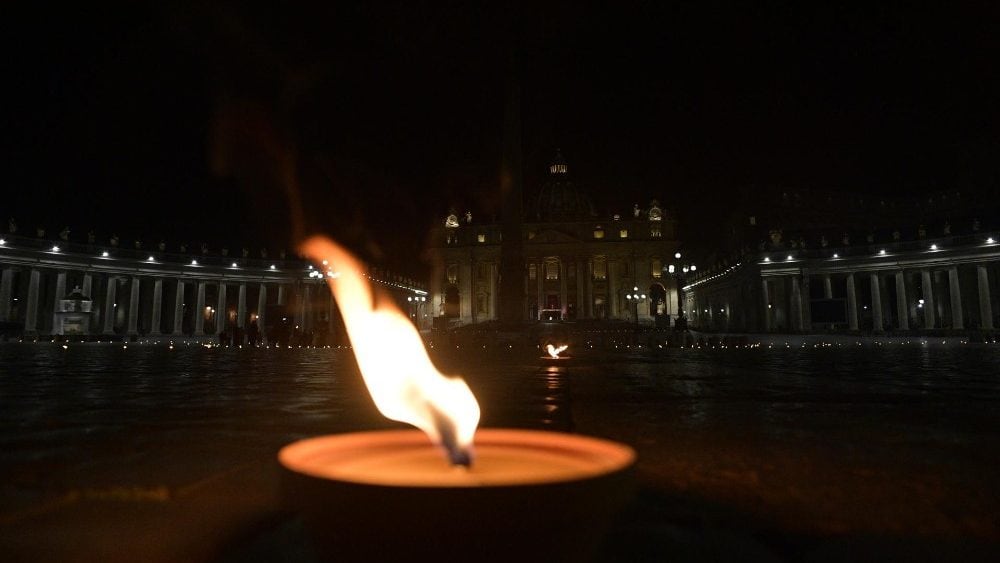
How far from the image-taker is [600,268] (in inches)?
3839

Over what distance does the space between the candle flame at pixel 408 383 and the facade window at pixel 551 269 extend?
314ft

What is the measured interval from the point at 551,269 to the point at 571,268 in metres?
3.74

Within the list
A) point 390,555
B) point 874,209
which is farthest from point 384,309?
point 874,209

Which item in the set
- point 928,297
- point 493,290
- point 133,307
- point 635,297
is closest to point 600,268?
point 635,297

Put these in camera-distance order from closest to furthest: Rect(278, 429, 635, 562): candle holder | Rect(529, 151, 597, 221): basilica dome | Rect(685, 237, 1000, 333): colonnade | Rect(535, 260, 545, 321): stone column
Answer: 1. Rect(278, 429, 635, 562): candle holder
2. Rect(685, 237, 1000, 333): colonnade
3. Rect(535, 260, 545, 321): stone column
4. Rect(529, 151, 597, 221): basilica dome

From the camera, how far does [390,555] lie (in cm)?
95

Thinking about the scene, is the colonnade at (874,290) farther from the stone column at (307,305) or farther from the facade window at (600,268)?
the stone column at (307,305)

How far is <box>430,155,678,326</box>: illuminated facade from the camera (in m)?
95.4

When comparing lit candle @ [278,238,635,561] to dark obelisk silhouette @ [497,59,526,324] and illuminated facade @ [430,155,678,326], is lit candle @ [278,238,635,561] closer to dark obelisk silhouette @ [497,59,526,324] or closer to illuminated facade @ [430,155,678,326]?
dark obelisk silhouette @ [497,59,526,324]

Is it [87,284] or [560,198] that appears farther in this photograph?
[560,198]

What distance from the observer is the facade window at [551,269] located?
98.1 metres

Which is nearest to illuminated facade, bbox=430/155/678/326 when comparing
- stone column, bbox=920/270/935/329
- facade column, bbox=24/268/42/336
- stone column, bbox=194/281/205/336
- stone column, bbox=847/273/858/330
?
stone column, bbox=847/273/858/330

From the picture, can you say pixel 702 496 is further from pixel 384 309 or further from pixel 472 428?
pixel 384 309

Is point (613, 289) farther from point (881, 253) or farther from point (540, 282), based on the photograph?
point (881, 253)
